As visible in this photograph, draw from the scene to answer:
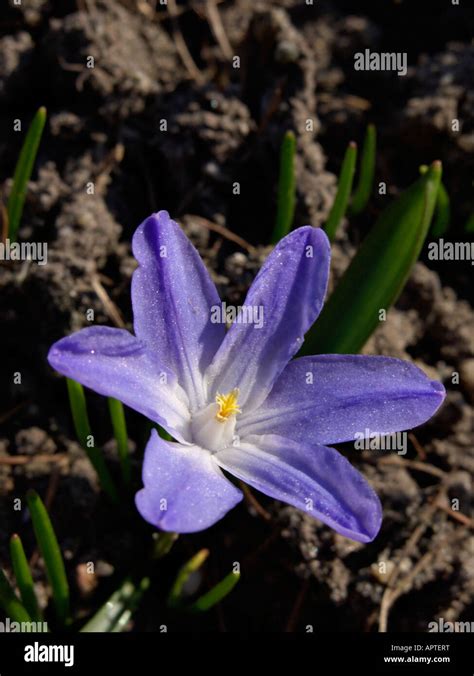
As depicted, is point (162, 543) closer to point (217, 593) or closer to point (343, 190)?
point (217, 593)

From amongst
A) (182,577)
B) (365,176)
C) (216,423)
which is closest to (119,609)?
(182,577)

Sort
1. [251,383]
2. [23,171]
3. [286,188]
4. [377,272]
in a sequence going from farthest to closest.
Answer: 1. [286,188]
2. [23,171]
3. [377,272]
4. [251,383]

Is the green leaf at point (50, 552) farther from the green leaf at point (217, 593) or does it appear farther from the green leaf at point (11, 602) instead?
the green leaf at point (217, 593)

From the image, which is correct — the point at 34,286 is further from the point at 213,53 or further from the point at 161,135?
the point at 213,53

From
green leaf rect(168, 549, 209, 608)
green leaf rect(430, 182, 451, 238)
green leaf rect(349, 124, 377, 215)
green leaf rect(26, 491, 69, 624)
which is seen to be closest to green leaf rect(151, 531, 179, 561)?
green leaf rect(168, 549, 209, 608)

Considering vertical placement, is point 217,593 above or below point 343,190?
below

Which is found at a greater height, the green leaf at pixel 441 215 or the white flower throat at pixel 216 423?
the green leaf at pixel 441 215

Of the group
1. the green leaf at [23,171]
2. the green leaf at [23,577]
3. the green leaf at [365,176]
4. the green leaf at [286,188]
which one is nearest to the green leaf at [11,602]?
the green leaf at [23,577]
